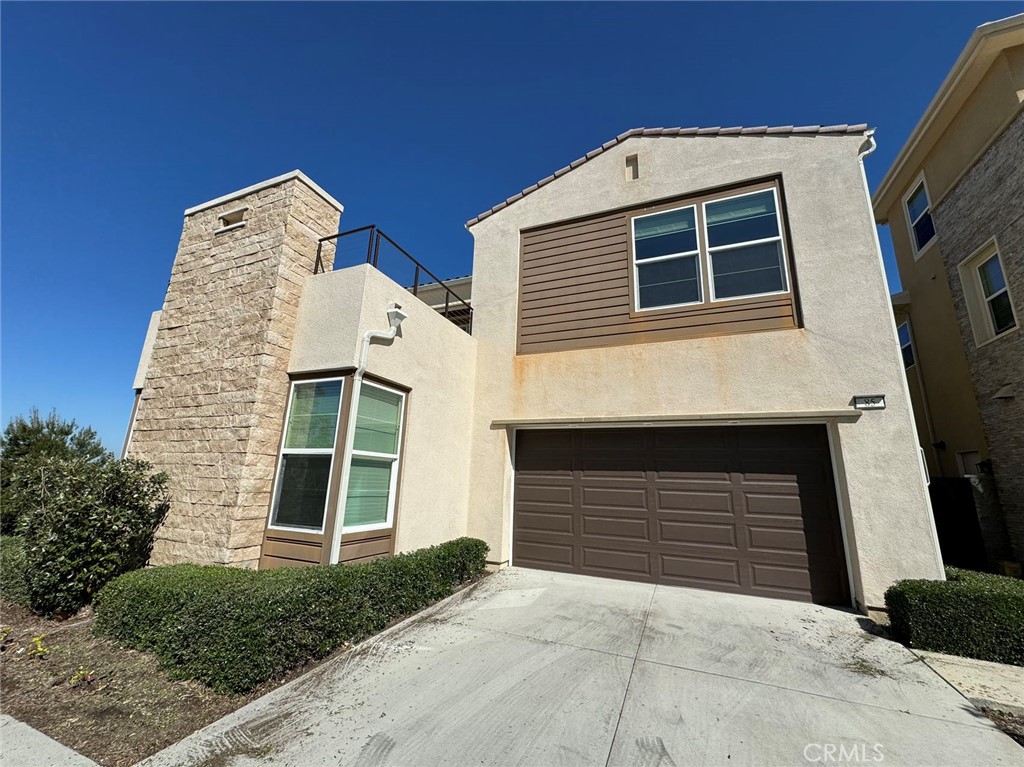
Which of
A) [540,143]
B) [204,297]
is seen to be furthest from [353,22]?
[204,297]

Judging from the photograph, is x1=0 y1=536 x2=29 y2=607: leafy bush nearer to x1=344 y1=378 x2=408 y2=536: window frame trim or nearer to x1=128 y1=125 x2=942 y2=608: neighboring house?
x1=128 y1=125 x2=942 y2=608: neighboring house

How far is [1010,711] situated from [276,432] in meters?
7.33

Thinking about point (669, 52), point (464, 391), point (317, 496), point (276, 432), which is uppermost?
point (669, 52)

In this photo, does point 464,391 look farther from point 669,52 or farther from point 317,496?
point 669,52

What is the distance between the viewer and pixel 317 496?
16.4 ft

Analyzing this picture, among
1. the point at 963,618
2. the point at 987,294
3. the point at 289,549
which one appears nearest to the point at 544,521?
the point at 289,549

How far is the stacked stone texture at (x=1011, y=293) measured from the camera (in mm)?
7398

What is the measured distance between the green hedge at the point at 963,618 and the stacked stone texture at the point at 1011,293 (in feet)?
16.0

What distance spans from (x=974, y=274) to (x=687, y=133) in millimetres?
7016

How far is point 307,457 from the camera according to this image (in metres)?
5.23

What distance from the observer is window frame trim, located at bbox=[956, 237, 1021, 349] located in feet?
26.2

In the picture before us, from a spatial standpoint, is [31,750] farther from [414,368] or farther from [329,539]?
[414,368]

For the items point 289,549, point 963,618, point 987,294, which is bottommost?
point 963,618

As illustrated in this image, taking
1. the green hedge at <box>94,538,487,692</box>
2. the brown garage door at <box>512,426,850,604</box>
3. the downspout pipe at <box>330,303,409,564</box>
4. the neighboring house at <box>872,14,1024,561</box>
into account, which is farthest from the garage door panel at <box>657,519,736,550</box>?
the neighboring house at <box>872,14,1024,561</box>
